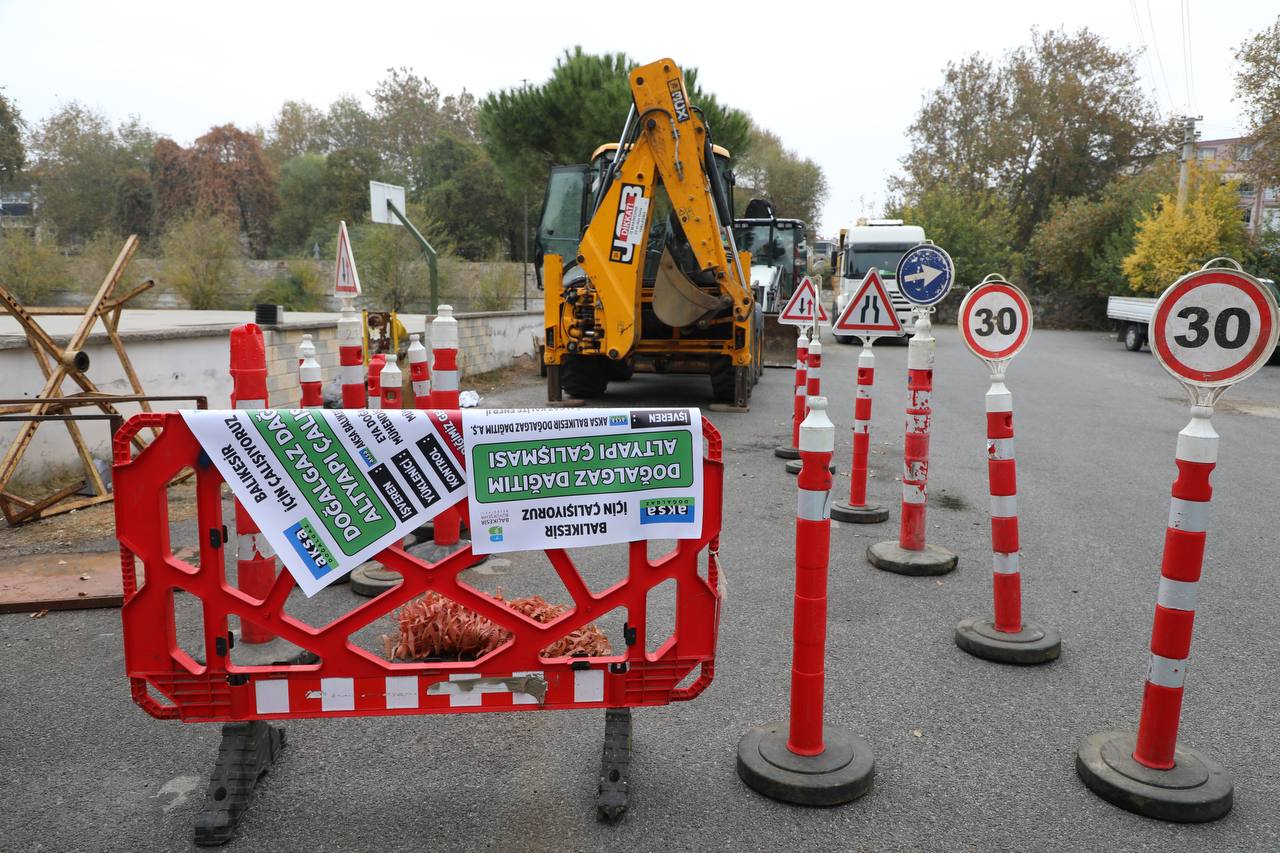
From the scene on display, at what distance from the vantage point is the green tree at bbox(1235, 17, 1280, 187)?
2602 centimetres

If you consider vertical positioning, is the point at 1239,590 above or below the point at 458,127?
below

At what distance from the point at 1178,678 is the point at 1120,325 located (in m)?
29.3

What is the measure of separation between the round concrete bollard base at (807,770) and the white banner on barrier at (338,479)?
1.47 m

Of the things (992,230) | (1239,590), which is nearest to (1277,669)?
(1239,590)

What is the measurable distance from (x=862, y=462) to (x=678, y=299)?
18.3 ft

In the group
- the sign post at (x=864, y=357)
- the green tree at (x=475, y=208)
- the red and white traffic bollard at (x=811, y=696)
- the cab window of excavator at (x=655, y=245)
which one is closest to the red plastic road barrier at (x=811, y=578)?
the red and white traffic bollard at (x=811, y=696)

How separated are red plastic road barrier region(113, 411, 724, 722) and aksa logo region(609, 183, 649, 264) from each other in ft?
26.1

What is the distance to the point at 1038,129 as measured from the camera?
4575cm

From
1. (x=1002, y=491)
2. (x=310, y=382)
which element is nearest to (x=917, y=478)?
(x=1002, y=491)

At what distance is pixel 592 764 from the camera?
346 cm

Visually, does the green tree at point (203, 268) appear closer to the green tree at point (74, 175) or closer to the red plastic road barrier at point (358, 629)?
the red plastic road barrier at point (358, 629)

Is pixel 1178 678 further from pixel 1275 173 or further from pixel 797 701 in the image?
pixel 1275 173

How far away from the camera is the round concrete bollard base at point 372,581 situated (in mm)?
5316

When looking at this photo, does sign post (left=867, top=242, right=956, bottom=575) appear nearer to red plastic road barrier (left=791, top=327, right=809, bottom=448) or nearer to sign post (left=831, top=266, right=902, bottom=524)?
sign post (left=831, top=266, right=902, bottom=524)
